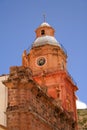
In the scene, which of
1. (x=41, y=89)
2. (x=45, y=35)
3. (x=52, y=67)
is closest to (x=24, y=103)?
(x=41, y=89)

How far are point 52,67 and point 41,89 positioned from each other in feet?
40.2

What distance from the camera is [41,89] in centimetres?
2253

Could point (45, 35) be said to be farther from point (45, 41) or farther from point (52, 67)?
point (52, 67)

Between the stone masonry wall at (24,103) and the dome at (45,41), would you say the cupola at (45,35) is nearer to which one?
the dome at (45,41)

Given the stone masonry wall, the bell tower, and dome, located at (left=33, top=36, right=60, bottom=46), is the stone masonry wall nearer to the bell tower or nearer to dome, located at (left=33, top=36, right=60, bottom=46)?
the bell tower

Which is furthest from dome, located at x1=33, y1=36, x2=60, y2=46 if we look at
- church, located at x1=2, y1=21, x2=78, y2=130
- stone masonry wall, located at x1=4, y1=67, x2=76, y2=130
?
stone masonry wall, located at x1=4, y1=67, x2=76, y2=130

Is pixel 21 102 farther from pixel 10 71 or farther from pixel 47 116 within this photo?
pixel 47 116

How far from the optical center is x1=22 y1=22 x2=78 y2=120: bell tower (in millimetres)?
33688

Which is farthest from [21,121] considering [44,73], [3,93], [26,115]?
[44,73]

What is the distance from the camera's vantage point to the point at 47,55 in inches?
1385

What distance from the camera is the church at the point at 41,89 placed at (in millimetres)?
19906

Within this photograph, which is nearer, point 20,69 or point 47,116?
point 20,69

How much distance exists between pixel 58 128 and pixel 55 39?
541 inches

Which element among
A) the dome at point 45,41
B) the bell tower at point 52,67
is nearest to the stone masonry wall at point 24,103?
the bell tower at point 52,67
